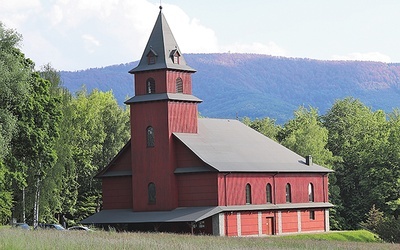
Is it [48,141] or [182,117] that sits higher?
[182,117]

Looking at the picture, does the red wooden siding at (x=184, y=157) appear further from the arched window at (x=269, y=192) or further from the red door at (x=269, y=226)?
the red door at (x=269, y=226)

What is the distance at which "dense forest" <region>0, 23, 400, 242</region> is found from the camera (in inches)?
2530

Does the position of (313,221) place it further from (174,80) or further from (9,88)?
(9,88)

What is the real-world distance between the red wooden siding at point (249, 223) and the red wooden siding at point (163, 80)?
10686 mm

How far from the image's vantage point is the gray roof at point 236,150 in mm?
70750

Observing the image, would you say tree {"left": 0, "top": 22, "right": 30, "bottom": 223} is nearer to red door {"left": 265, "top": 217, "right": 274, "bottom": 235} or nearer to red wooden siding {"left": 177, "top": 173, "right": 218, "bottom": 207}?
red wooden siding {"left": 177, "top": 173, "right": 218, "bottom": 207}

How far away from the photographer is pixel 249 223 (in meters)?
71.4

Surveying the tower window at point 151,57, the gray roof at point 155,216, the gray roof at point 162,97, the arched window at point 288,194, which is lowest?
the gray roof at point 155,216

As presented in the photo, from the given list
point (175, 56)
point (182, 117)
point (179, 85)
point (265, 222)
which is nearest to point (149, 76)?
point (179, 85)

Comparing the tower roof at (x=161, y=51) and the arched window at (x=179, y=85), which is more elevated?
the tower roof at (x=161, y=51)

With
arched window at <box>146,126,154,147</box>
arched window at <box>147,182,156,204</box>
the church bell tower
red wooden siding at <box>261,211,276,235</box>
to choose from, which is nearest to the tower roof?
the church bell tower

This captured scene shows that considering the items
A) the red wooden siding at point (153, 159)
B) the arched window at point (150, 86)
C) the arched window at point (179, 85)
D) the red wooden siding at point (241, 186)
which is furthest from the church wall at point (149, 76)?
the red wooden siding at point (241, 186)

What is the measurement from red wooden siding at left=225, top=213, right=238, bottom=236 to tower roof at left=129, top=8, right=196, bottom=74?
1189cm

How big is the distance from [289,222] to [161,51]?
58.0 feet
